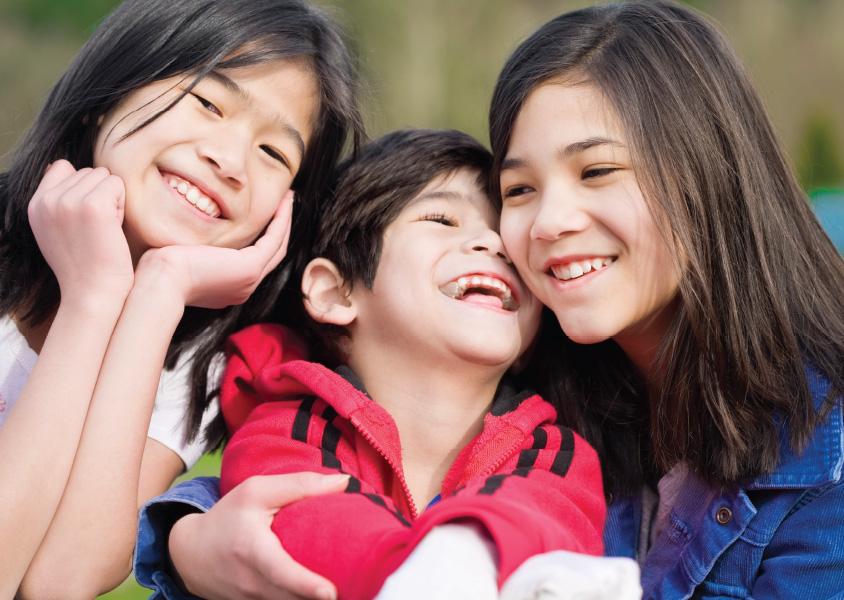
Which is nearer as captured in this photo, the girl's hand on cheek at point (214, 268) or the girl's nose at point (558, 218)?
the girl's nose at point (558, 218)

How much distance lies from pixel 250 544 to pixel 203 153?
3.02 ft

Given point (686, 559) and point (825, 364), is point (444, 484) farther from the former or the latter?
point (825, 364)

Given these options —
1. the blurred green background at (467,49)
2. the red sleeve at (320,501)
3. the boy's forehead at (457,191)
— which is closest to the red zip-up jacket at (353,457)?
the red sleeve at (320,501)

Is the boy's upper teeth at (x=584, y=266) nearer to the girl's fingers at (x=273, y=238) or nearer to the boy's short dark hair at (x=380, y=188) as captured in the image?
the boy's short dark hair at (x=380, y=188)

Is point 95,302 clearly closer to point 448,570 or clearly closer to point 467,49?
point 448,570

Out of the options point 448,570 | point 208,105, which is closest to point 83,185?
point 208,105

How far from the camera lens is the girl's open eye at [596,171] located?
2.07 metres

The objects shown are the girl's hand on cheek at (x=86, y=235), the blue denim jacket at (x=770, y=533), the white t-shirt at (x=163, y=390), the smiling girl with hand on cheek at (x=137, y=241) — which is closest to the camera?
the blue denim jacket at (x=770, y=533)

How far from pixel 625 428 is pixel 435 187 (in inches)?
29.0

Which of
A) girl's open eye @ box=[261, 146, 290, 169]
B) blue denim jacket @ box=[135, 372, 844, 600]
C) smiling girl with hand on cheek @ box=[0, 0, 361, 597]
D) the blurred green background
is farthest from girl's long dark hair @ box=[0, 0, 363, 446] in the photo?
the blurred green background

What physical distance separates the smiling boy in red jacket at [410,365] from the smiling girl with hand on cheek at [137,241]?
166 millimetres

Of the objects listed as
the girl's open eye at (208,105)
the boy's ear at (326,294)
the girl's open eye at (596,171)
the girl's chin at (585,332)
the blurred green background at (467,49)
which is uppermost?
the blurred green background at (467,49)

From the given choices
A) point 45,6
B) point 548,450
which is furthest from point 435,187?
point 45,6

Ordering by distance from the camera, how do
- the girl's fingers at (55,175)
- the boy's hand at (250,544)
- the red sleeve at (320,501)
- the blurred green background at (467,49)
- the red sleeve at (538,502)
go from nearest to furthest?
the red sleeve at (538,502), the red sleeve at (320,501), the boy's hand at (250,544), the girl's fingers at (55,175), the blurred green background at (467,49)
